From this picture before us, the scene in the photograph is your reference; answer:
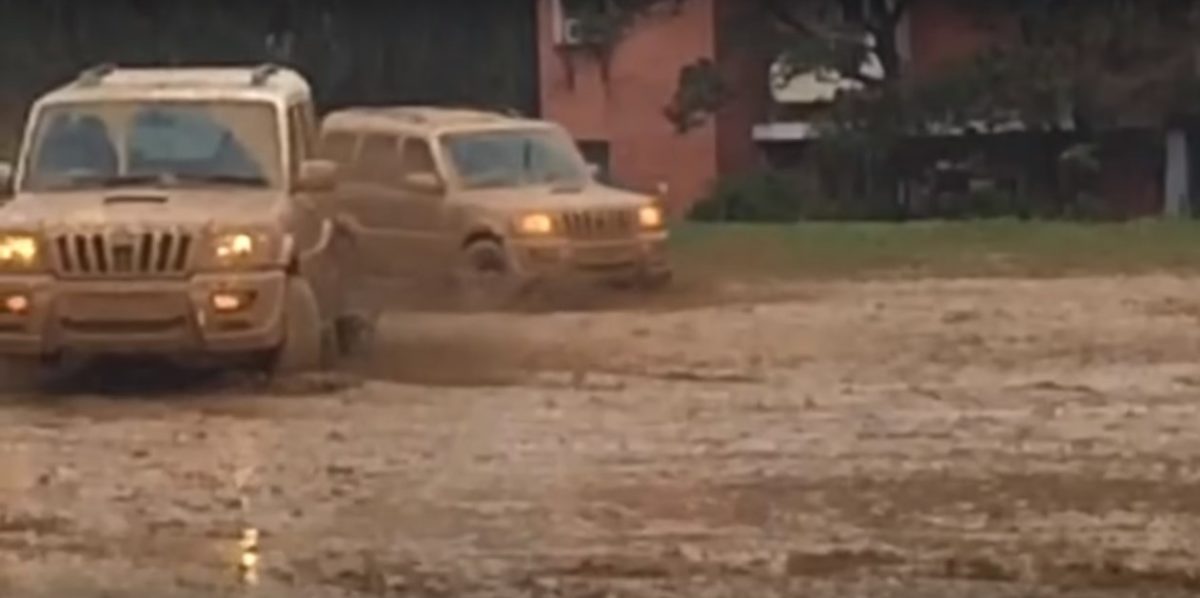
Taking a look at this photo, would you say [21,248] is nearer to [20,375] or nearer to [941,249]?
[20,375]

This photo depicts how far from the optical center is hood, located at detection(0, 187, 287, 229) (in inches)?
732

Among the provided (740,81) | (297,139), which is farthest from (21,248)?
(740,81)

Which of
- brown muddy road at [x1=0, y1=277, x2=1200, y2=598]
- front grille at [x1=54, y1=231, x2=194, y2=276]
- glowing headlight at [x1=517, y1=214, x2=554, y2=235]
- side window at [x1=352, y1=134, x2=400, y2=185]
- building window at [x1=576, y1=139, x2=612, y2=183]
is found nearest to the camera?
brown muddy road at [x1=0, y1=277, x2=1200, y2=598]

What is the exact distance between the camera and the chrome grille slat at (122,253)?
18.5m

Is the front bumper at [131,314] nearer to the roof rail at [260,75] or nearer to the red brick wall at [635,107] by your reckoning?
the roof rail at [260,75]

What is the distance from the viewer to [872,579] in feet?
40.9

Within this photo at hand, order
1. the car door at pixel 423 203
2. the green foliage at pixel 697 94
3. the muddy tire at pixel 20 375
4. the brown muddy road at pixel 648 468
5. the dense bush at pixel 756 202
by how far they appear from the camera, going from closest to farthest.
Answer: the brown muddy road at pixel 648 468 < the muddy tire at pixel 20 375 < the car door at pixel 423 203 < the dense bush at pixel 756 202 < the green foliage at pixel 697 94

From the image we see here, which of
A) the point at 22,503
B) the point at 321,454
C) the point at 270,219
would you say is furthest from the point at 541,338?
the point at 22,503

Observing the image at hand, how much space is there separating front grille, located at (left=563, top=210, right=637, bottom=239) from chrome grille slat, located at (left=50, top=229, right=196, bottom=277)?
7361mm

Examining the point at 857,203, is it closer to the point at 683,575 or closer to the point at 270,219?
the point at 270,219

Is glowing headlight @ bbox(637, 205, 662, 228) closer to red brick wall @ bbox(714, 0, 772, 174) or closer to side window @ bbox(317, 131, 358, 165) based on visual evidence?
side window @ bbox(317, 131, 358, 165)

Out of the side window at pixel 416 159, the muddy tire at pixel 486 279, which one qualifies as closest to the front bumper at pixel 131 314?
the muddy tire at pixel 486 279

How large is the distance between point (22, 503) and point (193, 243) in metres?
3.76

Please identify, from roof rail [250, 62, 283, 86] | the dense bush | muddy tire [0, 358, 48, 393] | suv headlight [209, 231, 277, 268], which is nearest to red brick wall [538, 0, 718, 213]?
the dense bush
